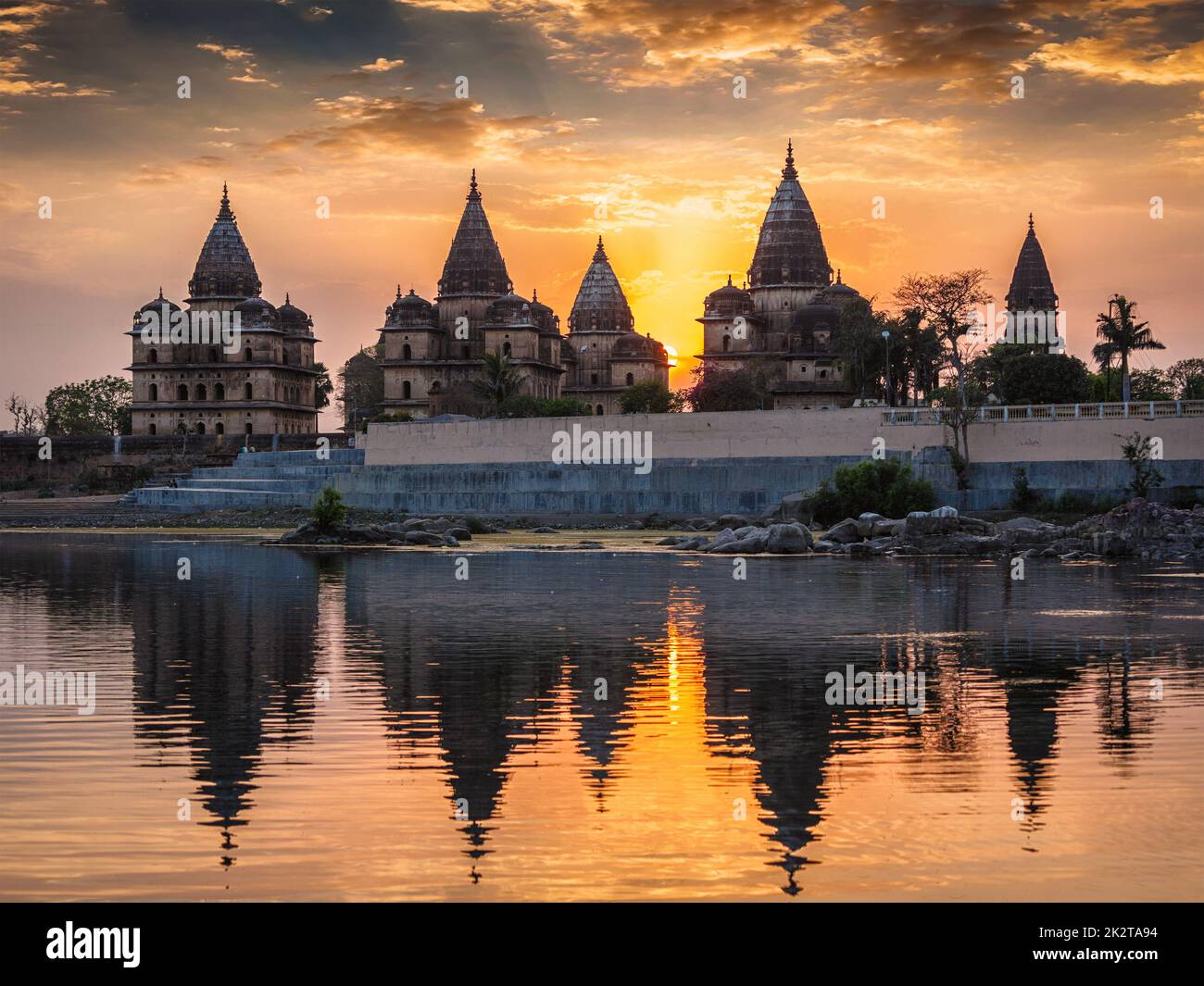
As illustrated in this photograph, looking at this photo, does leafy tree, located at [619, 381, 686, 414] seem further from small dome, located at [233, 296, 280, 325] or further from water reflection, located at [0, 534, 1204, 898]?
water reflection, located at [0, 534, 1204, 898]

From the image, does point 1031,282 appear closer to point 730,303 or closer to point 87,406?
point 730,303

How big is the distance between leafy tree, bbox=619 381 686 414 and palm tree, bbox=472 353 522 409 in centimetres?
765

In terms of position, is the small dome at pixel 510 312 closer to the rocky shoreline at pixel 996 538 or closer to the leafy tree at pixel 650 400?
the leafy tree at pixel 650 400

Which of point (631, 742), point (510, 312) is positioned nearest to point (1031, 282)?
point (510, 312)

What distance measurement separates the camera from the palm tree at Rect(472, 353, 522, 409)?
104m

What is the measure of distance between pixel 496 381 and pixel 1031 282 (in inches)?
1746

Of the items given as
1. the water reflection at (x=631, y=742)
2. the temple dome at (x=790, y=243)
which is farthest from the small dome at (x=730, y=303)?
the water reflection at (x=631, y=742)

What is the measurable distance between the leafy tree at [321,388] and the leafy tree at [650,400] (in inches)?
1181

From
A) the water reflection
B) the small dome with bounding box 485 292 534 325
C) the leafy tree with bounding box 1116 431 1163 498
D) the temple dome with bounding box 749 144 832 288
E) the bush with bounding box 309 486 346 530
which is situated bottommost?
the water reflection

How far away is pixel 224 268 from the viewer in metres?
124

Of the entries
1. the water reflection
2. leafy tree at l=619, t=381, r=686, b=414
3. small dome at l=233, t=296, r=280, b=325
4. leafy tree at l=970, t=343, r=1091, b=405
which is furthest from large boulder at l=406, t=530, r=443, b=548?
small dome at l=233, t=296, r=280, b=325

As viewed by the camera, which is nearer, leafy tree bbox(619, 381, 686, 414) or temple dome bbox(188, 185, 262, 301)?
leafy tree bbox(619, 381, 686, 414)

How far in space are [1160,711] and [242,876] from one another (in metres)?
9.67
